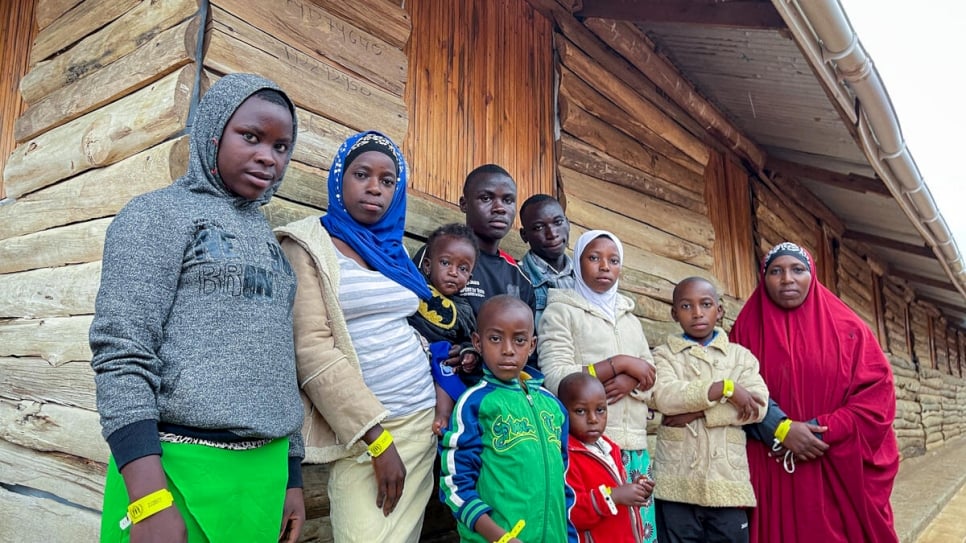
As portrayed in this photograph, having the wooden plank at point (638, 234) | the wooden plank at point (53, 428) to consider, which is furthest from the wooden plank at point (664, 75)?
the wooden plank at point (53, 428)

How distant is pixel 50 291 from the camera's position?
8.28ft

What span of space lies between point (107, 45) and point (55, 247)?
86cm

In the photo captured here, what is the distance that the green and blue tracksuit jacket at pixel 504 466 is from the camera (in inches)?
76.9

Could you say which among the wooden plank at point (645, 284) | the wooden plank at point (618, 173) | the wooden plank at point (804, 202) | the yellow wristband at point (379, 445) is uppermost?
the wooden plank at point (804, 202)

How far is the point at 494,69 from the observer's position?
12.6 ft

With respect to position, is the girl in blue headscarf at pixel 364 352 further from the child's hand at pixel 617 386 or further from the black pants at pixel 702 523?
the black pants at pixel 702 523

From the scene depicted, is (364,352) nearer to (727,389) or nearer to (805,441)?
(727,389)

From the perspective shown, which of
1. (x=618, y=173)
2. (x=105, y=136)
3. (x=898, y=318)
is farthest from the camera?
(x=898, y=318)

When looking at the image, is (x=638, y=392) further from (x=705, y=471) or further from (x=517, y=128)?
(x=517, y=128)

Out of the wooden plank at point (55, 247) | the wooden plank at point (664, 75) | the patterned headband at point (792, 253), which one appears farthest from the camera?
the wooden plank at point (664, 75)

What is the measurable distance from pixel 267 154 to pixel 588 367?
4.88 feet

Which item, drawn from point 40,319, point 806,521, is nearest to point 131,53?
point 40,319

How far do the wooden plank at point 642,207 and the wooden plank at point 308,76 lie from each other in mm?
1658

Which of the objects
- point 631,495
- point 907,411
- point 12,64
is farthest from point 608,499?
point 907,411
